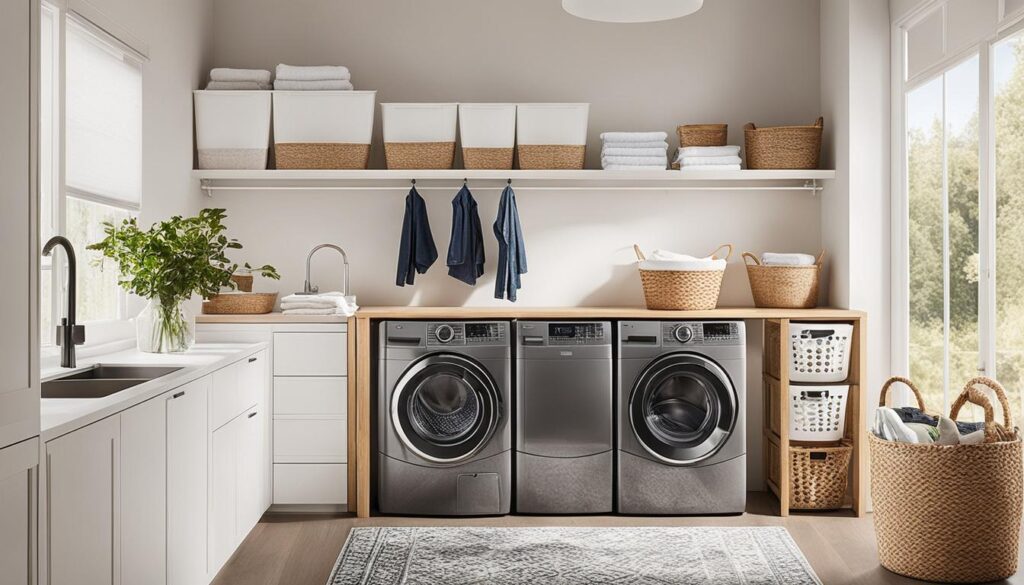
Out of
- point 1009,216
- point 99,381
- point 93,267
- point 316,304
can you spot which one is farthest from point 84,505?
point 1009,216

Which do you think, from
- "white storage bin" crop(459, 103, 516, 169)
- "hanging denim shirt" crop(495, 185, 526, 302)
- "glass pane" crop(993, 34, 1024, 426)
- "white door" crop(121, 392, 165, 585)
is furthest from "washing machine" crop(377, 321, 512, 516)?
"glass pane" crop(993, 34, 1024, 426)

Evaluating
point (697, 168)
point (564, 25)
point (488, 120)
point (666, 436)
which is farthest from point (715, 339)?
point (564, 25)

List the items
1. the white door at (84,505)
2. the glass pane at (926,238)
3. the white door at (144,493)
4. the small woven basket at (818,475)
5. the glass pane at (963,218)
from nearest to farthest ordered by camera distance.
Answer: the white door at (84,505)
the white door at (144,493)
the glass pane at (963,218)
the glass pane at (926,238)
the small woven basket at (818,475)

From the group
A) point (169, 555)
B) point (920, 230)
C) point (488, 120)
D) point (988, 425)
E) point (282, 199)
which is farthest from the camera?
point (282, 199)

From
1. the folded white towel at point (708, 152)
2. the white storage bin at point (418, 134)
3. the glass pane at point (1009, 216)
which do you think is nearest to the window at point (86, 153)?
the white storage bin at point (418, 134)

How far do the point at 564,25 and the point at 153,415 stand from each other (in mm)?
2979

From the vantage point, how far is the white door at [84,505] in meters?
1.76

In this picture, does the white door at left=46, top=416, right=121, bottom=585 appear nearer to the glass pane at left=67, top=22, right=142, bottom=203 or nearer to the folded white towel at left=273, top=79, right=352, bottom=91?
the glass pane at left=67, top=22, right=142, bottom=203

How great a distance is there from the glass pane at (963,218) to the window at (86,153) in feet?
10.8

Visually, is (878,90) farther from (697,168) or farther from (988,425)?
(988,425)

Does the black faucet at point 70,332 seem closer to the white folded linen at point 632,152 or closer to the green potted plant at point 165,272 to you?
the green potted plant at point 165,272

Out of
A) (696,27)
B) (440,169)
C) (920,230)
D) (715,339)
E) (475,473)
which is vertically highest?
(696,27)

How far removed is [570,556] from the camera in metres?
3.32

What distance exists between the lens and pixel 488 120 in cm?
410
